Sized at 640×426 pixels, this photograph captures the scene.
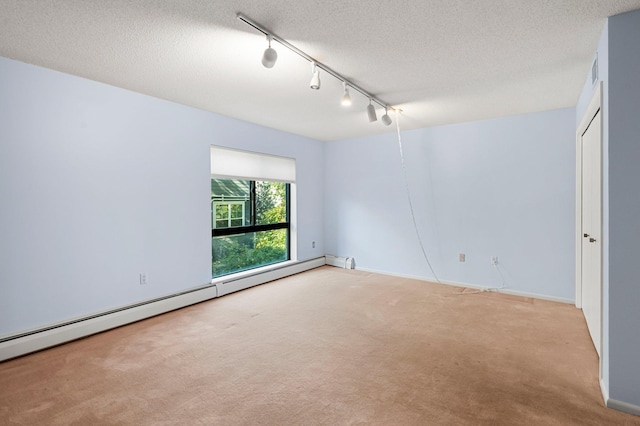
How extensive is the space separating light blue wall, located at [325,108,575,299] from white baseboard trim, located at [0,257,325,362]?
2326 mm

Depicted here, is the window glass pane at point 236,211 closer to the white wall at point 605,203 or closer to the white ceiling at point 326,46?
the white ceiling at point 326,46

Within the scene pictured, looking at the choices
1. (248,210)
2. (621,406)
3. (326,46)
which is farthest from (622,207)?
(248,210)

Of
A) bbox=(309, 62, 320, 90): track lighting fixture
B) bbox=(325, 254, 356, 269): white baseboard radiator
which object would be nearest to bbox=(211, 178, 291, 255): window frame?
bbox=(325, 254, 356, 269): white baseboard radiator

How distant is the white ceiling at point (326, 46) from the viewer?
196cm

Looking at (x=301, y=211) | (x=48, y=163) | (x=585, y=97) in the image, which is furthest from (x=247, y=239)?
(x=585, y=97)

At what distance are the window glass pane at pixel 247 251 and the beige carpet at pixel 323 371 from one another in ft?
3.22

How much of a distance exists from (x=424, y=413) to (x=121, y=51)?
338 centimetres

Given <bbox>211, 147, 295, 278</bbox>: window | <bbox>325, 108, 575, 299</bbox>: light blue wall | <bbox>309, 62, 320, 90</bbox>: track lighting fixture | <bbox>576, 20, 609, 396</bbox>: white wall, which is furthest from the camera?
<bbox>211, 147, 295, 278</bbox>: window

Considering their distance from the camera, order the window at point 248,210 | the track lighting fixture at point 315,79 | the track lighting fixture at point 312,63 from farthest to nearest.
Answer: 1. the window at point 248,210
2. the track lighting fixture at point 315,79
3. the track lighting fixture at point 312,63

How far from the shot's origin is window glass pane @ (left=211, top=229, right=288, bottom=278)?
4590mm

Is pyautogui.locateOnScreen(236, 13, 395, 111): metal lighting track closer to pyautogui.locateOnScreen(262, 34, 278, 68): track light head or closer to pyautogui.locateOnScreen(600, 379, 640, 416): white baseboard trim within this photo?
pyautogui.locateOnScreen(262, 34, 278, 68): track light head

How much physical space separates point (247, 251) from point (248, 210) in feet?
2.14

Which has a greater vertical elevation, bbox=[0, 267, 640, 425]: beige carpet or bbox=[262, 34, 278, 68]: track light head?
bbox=[262, 34, 278, 68]: track light head

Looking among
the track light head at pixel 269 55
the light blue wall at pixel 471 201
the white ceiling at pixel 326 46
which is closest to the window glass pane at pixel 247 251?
the light blue wall at pixel 471 201
